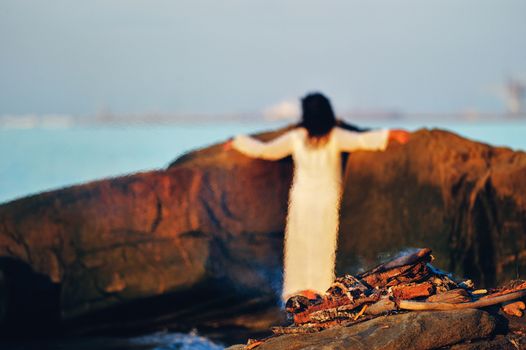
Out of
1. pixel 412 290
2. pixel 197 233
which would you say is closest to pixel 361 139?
pixel 412 290

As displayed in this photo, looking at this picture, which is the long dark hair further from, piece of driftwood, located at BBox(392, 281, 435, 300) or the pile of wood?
piece of driftwood, located at BBox(392, 281, 435, 300)

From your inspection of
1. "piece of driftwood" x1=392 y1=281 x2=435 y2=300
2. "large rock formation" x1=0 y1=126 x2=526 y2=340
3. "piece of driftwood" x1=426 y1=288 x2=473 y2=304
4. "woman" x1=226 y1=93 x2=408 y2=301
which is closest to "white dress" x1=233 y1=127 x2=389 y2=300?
"woman" x1=226 y1=93 x2=408 y2=301

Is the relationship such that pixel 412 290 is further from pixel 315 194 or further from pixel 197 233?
pixel 197 233

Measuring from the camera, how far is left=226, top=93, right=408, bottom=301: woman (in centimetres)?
814

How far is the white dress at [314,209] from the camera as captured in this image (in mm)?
8211

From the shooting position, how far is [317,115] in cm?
809

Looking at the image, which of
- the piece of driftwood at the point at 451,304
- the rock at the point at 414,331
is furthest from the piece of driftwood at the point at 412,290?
the rock at the point at 414,331

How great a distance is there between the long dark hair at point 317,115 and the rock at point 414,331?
2.92 m

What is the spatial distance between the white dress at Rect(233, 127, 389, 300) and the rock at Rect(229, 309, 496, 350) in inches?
103

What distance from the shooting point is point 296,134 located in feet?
27.5

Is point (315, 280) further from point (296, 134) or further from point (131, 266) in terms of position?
point (131, 266)

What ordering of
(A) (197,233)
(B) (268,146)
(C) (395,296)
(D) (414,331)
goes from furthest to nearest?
(A) (197,233) → (B) (268,146) → (C) (395,296) → (D) (414,331)

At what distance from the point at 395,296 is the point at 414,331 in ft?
1.90

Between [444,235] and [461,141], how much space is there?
1.18m
